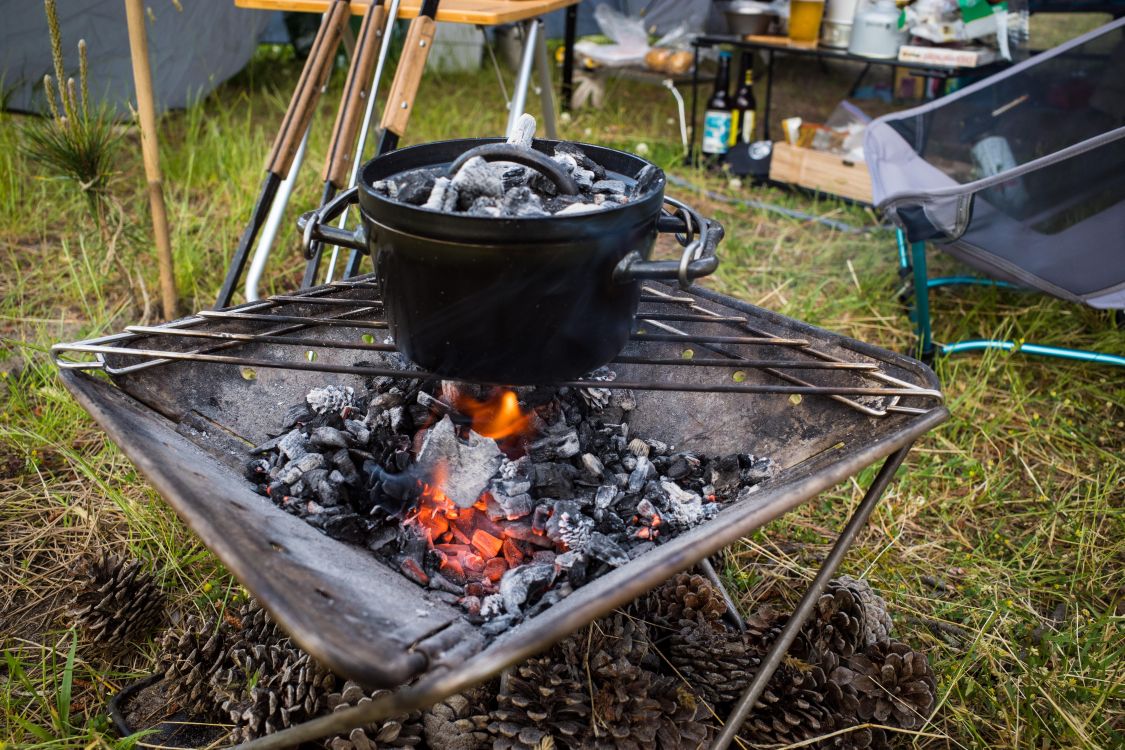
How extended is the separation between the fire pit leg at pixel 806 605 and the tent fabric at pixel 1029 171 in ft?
5.14

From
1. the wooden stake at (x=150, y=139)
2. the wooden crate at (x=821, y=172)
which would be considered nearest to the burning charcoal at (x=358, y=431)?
the wooden stake at (x=150, y=139)

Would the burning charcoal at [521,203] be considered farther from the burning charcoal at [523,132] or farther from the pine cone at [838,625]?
the pine cone at [838,625]

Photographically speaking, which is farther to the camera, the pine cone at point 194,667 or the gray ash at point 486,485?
the pine cone at point 194,667

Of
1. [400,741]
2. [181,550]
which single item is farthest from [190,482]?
[181,550]

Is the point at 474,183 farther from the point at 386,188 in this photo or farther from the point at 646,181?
the point at 646,181

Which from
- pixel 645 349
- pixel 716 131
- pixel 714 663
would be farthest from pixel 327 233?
pixel 716 131

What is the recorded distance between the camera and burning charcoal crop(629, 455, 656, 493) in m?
1.49

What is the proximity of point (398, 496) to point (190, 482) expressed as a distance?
376mm

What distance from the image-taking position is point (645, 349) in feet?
5.77

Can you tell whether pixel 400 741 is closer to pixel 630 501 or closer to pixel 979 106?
pixel 630 501

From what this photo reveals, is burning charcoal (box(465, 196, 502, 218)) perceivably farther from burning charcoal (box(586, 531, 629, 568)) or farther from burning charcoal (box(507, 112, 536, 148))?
burning charcoal (box(586, 531, 629, 568))

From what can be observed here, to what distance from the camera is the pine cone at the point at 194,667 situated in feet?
5.05

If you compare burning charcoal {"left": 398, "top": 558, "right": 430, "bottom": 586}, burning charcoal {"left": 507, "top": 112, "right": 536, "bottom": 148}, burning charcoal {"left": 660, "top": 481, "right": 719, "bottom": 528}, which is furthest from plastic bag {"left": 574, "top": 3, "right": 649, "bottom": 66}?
burning charcoal {"left": 398, "top": 558, "right": 430, "bottom": 586}

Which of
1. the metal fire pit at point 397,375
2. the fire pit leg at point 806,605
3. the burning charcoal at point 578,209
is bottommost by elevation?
the fire pit leg at point 806,605
